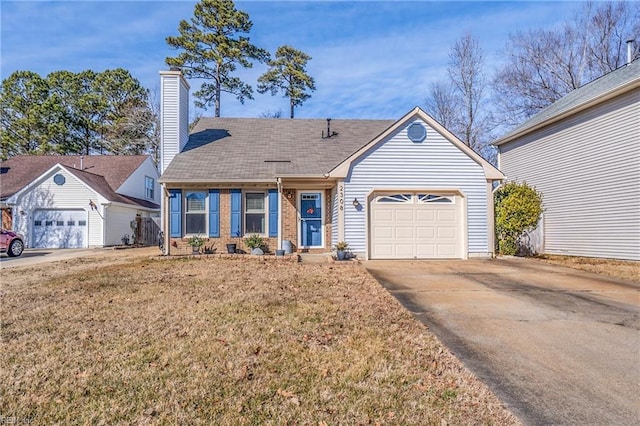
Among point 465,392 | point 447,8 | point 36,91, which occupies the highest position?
point 36,91

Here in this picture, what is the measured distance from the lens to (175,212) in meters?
13.0

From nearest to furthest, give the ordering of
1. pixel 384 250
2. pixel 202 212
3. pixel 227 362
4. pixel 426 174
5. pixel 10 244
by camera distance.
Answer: pixel 227 362, pixel 384 250, pixel 426 174, pixel 202 212, pixel 10 244

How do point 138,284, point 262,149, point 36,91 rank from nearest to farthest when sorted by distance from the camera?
point 138,284
point 262,149
point 36,91

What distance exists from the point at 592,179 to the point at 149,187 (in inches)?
1005

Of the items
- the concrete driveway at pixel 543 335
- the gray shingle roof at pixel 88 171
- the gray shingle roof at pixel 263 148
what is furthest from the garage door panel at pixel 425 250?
the gray shingle roof at pixel 88 171

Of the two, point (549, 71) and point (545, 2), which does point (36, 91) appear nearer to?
point (545, 2)

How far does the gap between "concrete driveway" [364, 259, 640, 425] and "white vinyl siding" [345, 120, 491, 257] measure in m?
3.49

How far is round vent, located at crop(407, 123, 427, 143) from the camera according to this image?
475 inches

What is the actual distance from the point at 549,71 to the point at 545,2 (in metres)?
11.4

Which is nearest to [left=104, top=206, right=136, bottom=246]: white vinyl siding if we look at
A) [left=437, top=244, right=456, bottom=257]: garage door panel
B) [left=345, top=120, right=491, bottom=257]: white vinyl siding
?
[left=345, top=120, right=491, bottom=257]: white vinyl siding

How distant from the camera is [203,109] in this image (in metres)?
28.3

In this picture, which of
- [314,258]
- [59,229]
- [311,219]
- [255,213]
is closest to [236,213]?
[255,213]

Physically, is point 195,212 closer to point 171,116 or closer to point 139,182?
point 171,116

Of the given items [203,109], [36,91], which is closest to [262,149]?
[203,109]
